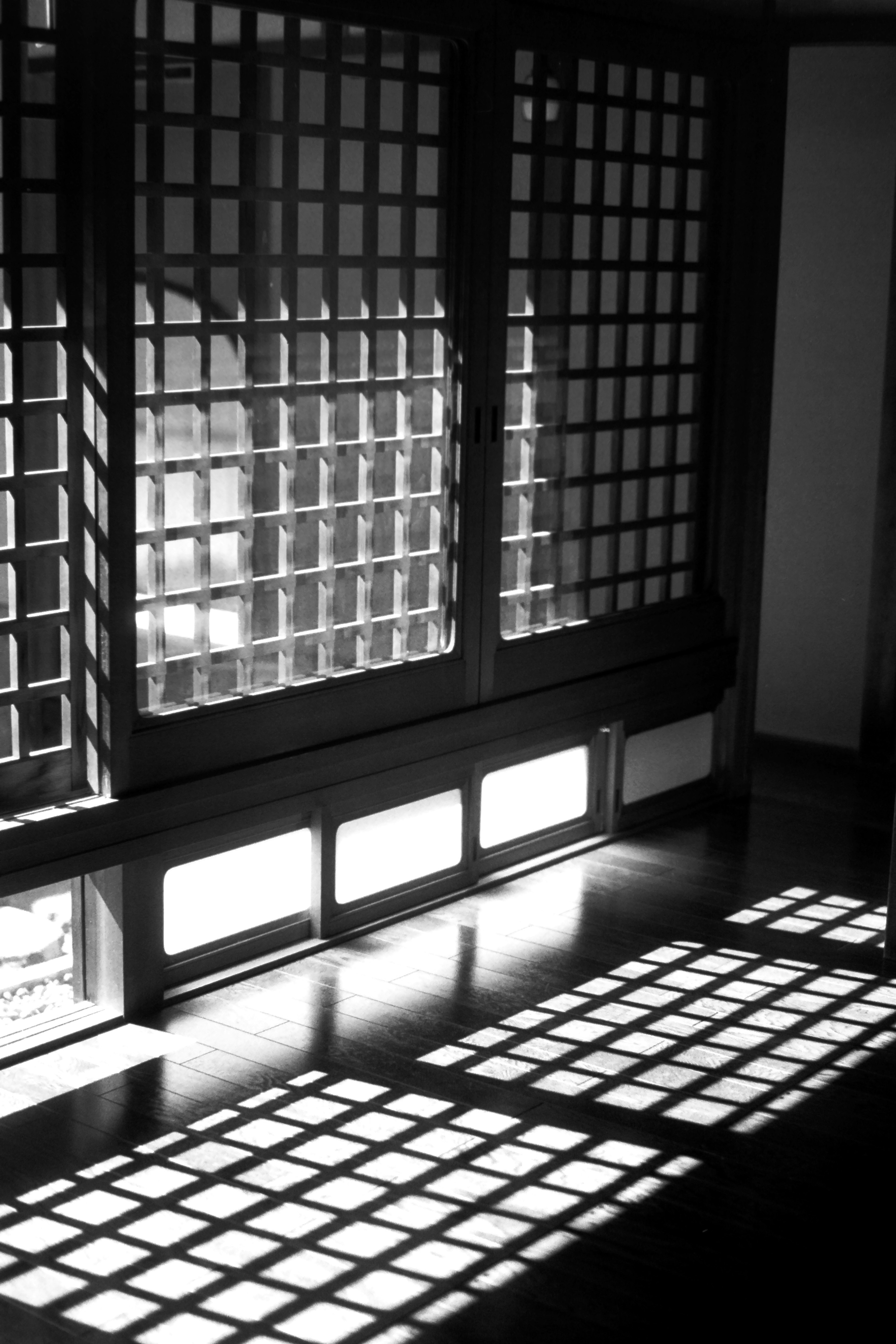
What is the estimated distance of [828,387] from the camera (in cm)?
589

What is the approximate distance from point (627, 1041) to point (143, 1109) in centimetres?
101

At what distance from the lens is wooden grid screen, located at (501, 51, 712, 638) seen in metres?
4.40

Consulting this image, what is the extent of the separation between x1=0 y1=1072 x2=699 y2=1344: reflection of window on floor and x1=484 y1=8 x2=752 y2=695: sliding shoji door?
4.98ft

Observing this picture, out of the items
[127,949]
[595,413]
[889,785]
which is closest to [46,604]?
[127,949]

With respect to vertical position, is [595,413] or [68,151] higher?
[68,151]

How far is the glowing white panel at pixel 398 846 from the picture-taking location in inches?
163

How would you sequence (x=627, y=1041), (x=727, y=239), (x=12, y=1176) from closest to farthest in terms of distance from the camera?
1. (x=12, y=1176)
2. (x=627, y=1041)
3. (x=727, y=239)

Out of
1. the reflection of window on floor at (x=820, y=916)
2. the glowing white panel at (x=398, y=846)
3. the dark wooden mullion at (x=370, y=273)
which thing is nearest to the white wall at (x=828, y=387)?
the reflection of window on floor at (x=820, y=916)

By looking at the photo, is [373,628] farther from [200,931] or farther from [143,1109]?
[143,1109]

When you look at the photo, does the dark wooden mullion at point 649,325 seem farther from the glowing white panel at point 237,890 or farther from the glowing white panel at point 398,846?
the glowing white panel at point 237,890

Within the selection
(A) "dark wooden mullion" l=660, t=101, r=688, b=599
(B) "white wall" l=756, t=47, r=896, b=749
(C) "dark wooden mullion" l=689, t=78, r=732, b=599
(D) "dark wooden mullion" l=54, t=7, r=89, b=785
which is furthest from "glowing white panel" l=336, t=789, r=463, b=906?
(B) "white wall" l=756, t=47, r=896, b=749

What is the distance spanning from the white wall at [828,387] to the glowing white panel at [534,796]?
4.91 feet

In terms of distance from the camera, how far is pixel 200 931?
380cm

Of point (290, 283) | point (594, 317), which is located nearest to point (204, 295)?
point (290, 283)
